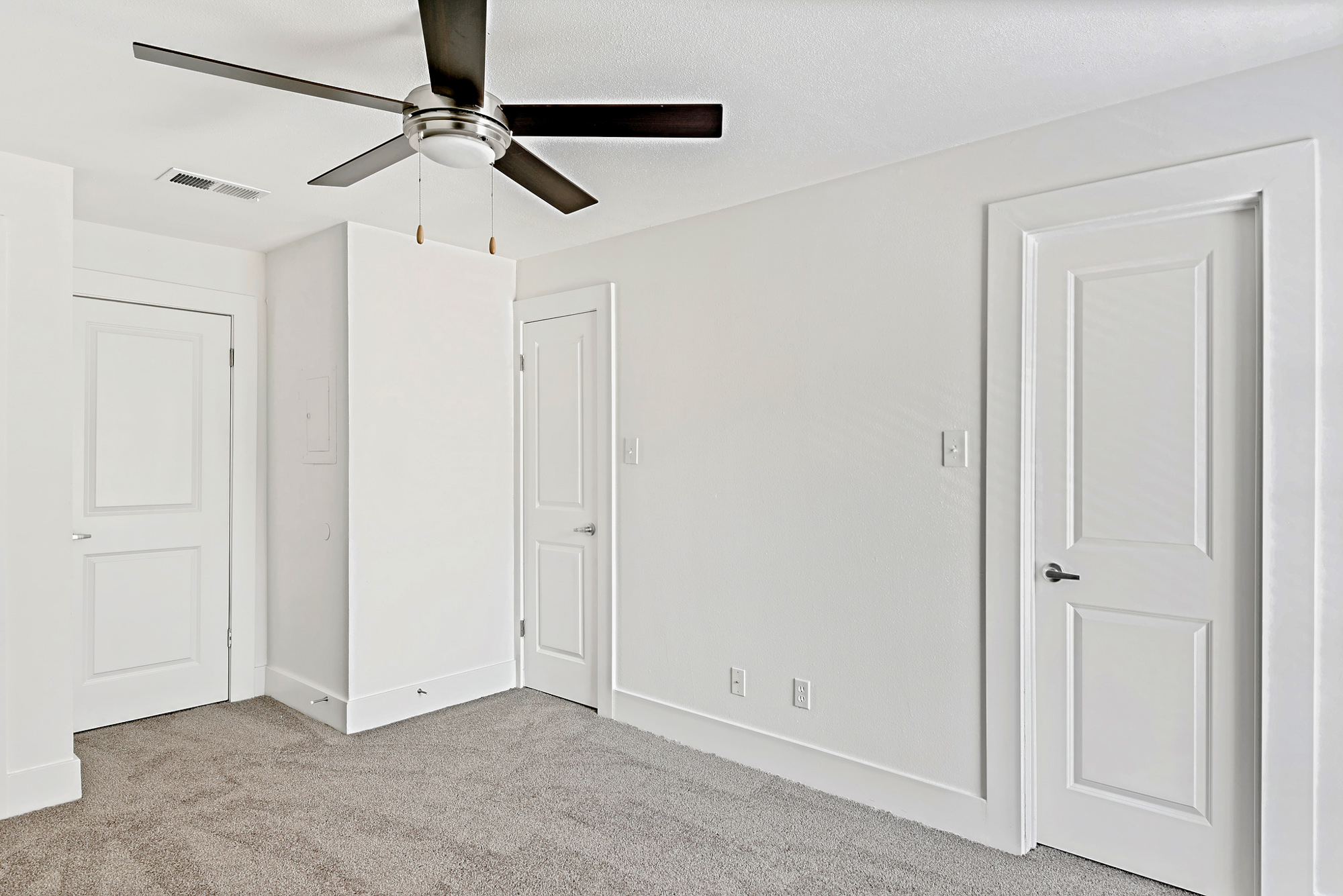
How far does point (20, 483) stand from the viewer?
2787 millimetres

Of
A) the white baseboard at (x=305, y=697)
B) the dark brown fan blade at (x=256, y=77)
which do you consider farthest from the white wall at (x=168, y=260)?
the dark brown fan blade at (x=256, y=77)

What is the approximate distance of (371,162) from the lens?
80.4 inches

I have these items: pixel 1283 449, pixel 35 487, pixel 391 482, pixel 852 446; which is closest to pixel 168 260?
pixel 35 487

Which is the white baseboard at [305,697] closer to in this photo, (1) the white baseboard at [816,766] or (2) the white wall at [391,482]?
(2) the white wall at [391,482]

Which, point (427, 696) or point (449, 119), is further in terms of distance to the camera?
point (427, 696)

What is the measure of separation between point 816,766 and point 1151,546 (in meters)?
1.45

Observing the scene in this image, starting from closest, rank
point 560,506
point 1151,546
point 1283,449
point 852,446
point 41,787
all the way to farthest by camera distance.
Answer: point 1283,449 < point 1151,546 < point 41,787 < point 852,446 < point 560,506

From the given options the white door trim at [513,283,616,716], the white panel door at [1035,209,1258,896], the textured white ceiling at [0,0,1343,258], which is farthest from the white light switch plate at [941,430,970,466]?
the white door trim at [513,283,616,716]

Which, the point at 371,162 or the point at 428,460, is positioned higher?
the point at 371,162

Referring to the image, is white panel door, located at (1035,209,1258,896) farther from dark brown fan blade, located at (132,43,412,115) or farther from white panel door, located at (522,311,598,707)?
white panel door, located at (522,311,598,707)

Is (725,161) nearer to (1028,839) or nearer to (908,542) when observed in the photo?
(908,542)

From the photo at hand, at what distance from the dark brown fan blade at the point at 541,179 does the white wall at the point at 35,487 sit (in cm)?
192

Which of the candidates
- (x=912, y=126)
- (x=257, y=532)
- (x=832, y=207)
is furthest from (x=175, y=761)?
(x=912, y=126)

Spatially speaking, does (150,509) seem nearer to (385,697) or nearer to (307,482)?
(307,482)
